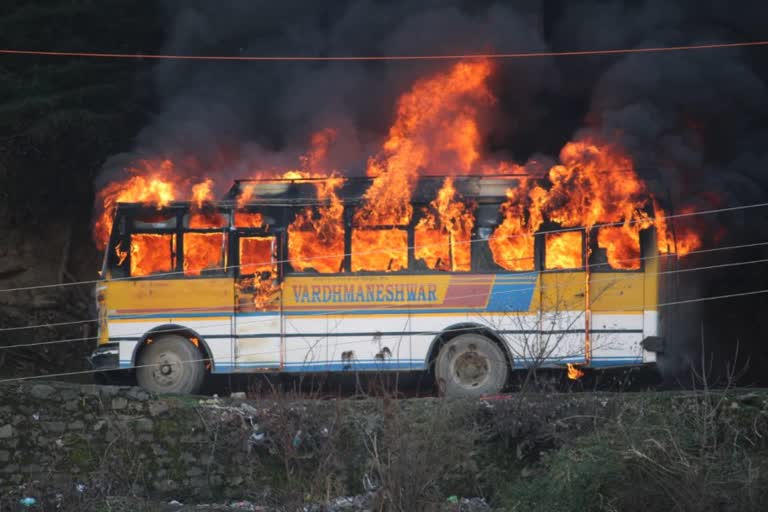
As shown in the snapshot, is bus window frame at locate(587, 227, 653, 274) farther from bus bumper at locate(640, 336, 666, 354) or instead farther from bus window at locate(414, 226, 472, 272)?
bus window at locate(414, 226, 472, 272)

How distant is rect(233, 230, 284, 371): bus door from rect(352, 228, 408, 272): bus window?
48.4 inches

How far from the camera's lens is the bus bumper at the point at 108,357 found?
45.3ft

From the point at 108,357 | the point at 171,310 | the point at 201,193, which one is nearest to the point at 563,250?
the point at 201,193

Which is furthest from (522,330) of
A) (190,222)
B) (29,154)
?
(29,154)

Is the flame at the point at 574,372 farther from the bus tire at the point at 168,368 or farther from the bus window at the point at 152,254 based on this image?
the bus window at the point at 152,254

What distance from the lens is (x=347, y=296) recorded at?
13.8 meters

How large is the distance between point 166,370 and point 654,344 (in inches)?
288

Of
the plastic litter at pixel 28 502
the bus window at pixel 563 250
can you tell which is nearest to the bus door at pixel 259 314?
the plastic litter at pixel 28 502

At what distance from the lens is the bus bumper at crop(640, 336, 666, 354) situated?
1327 cm

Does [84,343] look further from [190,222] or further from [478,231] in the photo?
[478,231]

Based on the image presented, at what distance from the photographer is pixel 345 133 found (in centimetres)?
1733

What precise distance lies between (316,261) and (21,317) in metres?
8.01

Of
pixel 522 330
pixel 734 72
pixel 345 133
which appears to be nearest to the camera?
pixel 522 330

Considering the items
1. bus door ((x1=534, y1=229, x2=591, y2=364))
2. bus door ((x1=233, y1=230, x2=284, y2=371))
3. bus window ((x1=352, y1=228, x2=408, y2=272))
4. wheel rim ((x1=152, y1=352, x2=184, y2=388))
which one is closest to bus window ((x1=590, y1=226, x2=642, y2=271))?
bus door ((x1=534, y1=229, x2=591, y2=364))
